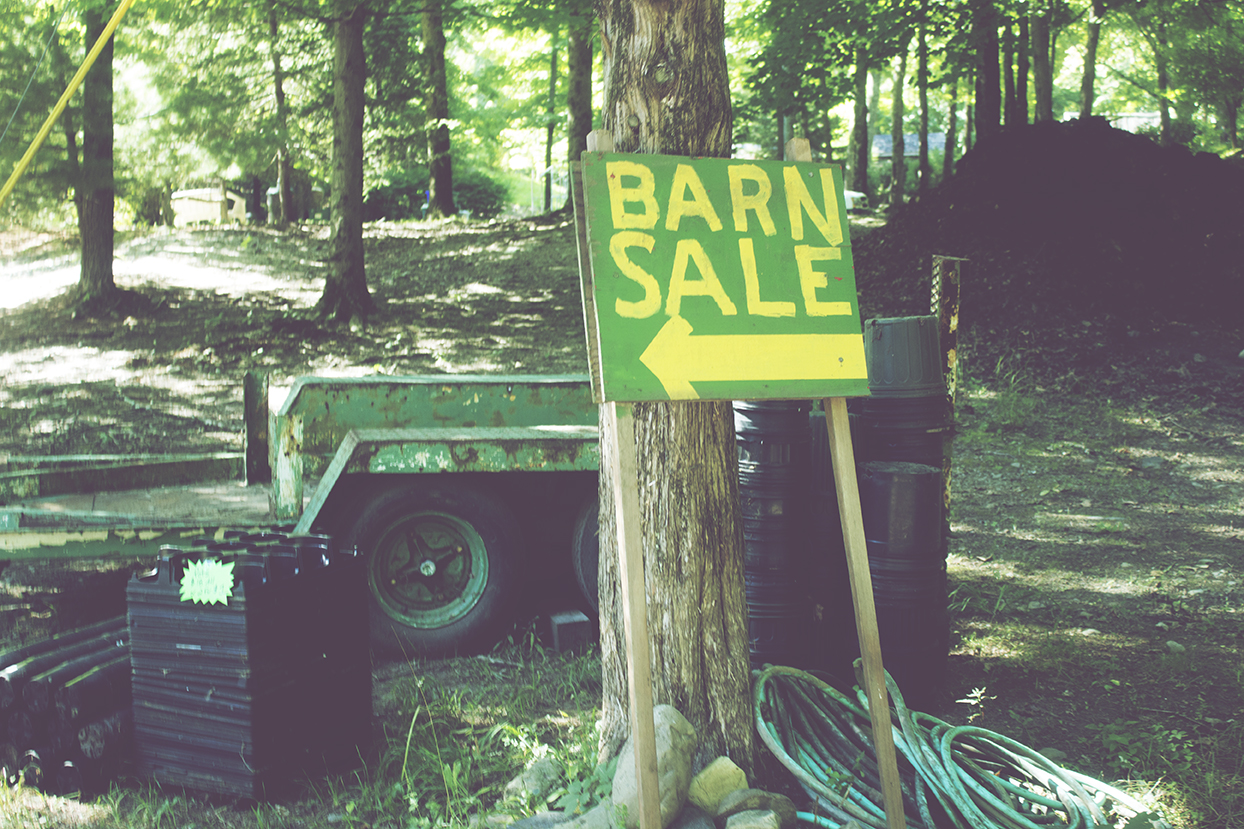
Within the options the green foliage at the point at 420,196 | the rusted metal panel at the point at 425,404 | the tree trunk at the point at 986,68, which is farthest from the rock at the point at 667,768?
the green foliage at the point at 420,196

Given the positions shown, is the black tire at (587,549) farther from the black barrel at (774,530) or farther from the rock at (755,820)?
the rock at (755,820)

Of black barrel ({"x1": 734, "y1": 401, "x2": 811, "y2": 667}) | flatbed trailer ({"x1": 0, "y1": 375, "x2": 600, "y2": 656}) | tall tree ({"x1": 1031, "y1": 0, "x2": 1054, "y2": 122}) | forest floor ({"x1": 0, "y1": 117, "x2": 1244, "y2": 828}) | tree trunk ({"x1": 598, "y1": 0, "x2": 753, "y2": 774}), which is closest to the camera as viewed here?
tree trunk ({"x1": 598, "y1": 0, "x2": 753, "y2": 774})

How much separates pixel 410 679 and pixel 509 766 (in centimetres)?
89

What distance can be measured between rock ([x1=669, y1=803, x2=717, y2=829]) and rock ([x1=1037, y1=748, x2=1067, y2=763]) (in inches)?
57.5

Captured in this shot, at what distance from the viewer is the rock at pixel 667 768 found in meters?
2.67

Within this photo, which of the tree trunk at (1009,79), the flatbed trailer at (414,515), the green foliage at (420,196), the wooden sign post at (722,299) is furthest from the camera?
the green foliage at (420,196)

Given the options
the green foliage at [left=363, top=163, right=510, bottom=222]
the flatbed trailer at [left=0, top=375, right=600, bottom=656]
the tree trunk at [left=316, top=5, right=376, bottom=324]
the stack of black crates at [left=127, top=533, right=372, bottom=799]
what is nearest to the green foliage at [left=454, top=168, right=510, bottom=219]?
the green foliage at [left=363, top=163, right=510, bottom=222]

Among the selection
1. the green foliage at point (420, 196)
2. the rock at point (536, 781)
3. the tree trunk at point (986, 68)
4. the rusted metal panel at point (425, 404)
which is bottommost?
the rock at point (536, 781)

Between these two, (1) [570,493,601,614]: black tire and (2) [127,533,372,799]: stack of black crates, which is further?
(1) [570,493,601,614]: black tire

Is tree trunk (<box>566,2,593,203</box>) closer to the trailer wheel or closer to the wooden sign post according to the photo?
the trailer wheel

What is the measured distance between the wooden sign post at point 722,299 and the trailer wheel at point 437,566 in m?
1.85

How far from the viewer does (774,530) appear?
3.86 meters

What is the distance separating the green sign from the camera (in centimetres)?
257

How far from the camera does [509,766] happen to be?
3342 mm
